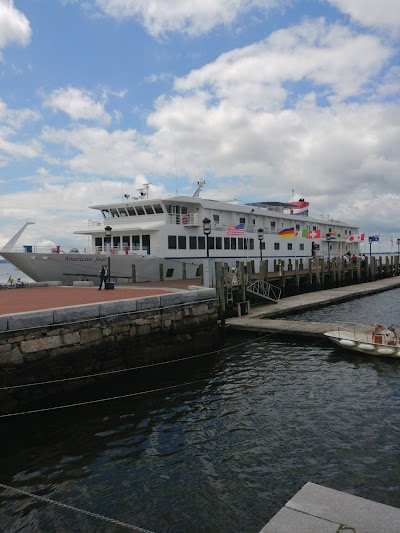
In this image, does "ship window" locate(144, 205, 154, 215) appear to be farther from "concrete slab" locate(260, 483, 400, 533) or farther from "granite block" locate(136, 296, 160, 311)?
"concrete slab" locate(260, 483, 400, 533)

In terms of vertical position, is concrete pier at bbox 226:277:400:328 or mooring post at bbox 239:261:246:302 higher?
mooring post at bbox 239:261:246:302

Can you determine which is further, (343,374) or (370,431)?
(343,374)

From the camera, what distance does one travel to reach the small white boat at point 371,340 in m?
13.6

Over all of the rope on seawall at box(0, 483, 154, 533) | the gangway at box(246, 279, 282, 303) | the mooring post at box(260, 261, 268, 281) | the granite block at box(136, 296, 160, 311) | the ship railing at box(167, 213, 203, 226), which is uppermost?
the ship railing at box(167, 213, 203, 226)

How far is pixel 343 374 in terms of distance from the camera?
40.7ft

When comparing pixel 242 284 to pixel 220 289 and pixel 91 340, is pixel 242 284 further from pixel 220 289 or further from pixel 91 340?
pixel 91 340

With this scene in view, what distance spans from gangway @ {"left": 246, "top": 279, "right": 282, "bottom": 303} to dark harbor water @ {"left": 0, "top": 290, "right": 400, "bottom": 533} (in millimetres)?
11614

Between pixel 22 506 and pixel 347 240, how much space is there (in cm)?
5095

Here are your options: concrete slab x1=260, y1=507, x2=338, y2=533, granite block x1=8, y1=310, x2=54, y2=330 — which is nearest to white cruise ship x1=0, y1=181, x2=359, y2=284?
granite block x1=8, y1=310, x2=54, y2=330

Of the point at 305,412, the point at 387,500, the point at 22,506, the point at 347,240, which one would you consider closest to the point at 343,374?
the point at 305,412

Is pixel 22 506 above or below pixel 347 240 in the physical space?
below

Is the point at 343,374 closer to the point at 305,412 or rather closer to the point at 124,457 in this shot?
the point at 305,412

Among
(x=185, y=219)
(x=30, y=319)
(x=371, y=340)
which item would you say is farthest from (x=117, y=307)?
(x=185, y=219)

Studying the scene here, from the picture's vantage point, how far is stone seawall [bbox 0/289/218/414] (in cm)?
991
